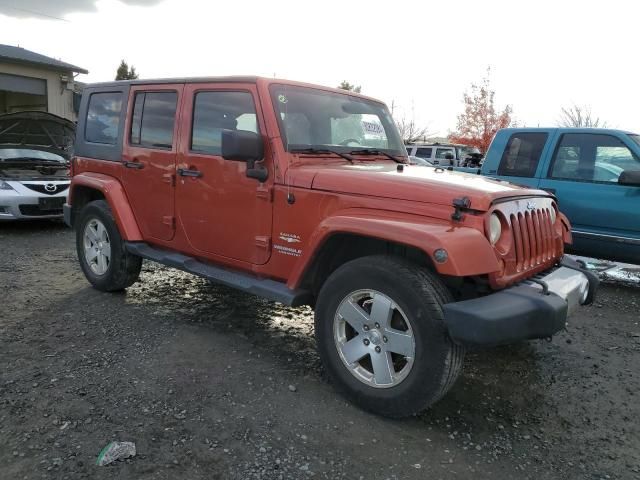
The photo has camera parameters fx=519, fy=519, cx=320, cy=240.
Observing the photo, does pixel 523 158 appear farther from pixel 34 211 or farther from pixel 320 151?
pixel 34 211

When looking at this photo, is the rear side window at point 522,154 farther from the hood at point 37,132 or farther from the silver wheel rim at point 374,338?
the hood at point 37,132

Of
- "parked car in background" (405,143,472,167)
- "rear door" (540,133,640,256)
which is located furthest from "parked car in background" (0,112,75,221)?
"parked car in background" (405,143,472,167)

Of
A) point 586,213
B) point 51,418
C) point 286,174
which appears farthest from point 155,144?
point 586,213

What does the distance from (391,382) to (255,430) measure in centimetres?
78

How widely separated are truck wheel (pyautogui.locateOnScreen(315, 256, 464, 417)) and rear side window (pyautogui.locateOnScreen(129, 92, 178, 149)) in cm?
A: 210

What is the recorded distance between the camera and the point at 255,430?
9.11 feet

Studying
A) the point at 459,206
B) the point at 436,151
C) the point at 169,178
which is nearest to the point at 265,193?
the point at 169,178

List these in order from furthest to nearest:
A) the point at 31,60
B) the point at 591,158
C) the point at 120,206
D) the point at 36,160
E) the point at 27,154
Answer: the point at 31,60, the point at 27,154, the point at 36,160, the point at 591,158, the point at 120,206

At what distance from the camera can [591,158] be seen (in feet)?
19.0

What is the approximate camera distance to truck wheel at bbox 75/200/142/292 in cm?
481

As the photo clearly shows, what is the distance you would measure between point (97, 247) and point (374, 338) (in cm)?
332

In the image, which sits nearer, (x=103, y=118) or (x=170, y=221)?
(x=170, y=221)

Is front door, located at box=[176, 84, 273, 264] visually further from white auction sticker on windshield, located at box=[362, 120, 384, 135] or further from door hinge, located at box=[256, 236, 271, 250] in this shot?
white auction sticker on windshield, located at box=[362, 120, 384, 135]

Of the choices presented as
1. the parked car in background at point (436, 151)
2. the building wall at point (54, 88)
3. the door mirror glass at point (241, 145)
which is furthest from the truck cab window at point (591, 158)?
the building wall at point (54, 88)
